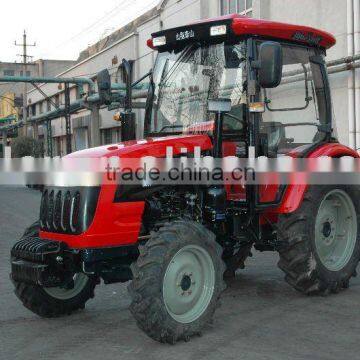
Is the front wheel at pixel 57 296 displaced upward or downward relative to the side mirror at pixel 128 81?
downward

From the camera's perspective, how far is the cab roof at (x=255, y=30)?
5250 mm

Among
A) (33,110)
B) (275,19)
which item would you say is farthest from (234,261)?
(33,110)

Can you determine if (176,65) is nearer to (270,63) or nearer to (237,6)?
(270,63)

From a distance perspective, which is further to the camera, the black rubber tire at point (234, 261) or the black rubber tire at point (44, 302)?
the black rubber tire at point (234, 261)

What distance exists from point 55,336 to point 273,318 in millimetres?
1901

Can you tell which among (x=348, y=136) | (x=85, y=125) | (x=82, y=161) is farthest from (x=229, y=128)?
(x=85, y=125)

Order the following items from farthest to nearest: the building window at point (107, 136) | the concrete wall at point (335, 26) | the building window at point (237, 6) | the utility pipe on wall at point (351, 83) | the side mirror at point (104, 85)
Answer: the building window at point (107, 136), the building window at point (237, 6), the concrete wall at point (335, 26), the utility pipe on wall at point (351, 83), the side mirror at point (104, 85)

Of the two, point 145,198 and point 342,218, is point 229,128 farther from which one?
point 342,218

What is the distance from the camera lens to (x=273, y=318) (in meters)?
5.24

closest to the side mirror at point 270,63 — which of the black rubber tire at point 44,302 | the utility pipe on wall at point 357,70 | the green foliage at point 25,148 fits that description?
the black rubber tire at point 44,302

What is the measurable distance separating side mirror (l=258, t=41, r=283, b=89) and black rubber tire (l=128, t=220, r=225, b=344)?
4.43 feet

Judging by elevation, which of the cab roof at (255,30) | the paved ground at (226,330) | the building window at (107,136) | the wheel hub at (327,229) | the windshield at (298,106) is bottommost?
the paved ground at (226,330)

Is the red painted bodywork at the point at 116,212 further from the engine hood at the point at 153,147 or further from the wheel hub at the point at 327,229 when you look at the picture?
the wheel hub at the point at 327,229

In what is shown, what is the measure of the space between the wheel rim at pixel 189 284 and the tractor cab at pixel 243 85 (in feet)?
3.74
